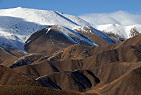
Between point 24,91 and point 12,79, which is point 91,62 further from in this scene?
point 24,91

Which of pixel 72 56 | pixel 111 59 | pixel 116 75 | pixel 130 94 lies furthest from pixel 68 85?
pixel 72 56

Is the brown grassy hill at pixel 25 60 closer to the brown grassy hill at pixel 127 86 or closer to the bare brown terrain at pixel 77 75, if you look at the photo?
the bare brown terrain at pixel 77 75

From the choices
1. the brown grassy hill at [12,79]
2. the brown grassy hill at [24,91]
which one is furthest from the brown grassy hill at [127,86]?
the brown grassy hill at [24,91]

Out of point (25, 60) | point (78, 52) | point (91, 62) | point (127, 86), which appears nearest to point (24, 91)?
point (127, 86)

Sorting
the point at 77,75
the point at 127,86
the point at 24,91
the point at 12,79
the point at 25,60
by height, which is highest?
the point at 25,60

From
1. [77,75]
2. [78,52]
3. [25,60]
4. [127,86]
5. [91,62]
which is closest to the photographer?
[127,86]

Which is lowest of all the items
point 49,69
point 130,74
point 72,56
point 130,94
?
point 130,94

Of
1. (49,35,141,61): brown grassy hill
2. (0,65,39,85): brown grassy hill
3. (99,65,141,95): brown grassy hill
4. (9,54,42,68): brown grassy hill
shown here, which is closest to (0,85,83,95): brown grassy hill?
(0,65,39,85): brown grassy hill

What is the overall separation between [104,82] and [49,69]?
109 ft

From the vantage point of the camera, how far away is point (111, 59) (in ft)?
504

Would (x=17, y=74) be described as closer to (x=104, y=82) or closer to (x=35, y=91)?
(x=35, y=91)

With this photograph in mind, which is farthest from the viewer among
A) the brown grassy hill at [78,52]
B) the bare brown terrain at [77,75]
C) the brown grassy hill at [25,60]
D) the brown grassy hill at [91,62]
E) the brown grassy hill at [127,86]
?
the brown grassy hill at [78,52]

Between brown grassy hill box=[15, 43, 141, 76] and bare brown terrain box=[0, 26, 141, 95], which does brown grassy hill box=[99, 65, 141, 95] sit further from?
brown grassy hill box=[15, 43, 141, 76]

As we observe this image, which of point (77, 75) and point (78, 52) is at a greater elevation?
point (78, 52)
